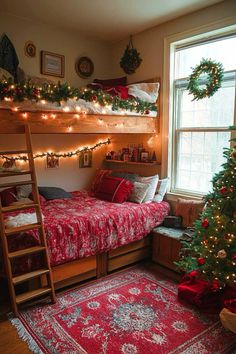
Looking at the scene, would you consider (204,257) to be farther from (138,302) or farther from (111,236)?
(111,236)

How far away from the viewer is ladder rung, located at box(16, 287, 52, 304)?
94.8 inches

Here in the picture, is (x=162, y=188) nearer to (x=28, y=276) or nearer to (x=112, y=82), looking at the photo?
(x=112, y=82)

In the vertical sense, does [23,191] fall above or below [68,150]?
below

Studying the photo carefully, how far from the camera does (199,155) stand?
3.52 m

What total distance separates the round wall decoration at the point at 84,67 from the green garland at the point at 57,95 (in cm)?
125

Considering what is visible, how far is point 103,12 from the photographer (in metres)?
3.32

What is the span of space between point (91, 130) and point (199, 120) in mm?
1407

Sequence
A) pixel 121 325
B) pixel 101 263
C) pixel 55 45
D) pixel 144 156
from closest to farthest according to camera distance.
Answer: pixel 121 325 < pixel 101 263 < pixel 55 45 < pixel 144 156

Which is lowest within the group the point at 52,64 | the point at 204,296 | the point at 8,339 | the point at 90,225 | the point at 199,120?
the point at 8,339

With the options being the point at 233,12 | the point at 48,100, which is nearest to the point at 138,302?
the point at 48,100

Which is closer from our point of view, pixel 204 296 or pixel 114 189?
pixel 204 296

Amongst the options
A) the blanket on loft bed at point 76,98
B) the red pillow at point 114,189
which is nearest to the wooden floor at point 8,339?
the red pillow at point 114,189

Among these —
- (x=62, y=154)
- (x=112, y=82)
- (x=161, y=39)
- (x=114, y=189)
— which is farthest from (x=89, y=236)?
(x=161, y=39)

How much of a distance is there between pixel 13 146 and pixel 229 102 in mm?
2787
